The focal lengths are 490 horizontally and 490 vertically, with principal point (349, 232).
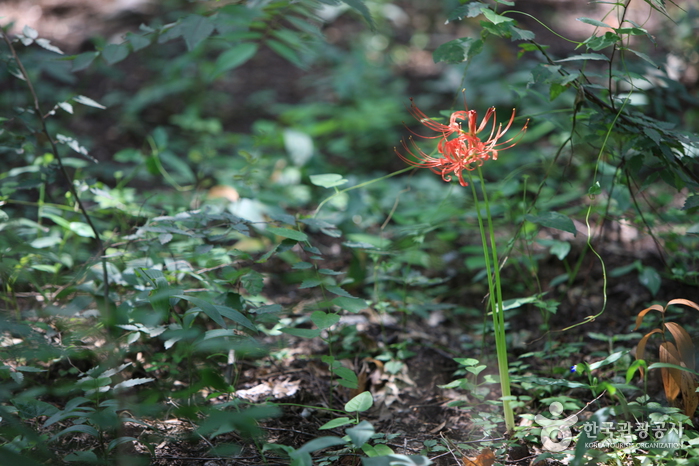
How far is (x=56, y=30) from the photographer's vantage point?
4.82 m

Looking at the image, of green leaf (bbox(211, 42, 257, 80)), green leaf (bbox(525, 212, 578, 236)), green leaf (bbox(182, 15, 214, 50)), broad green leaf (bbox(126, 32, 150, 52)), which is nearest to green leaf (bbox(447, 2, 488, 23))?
green leaf (bbox(525, 212, 578, 236))

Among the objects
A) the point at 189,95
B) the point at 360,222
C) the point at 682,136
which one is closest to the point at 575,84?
the point at 682,136

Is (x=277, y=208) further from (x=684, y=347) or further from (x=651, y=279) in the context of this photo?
(x=684, y=347)

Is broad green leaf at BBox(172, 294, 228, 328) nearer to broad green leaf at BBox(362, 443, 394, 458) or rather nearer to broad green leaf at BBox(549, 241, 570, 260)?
broad green leaf at BBox(362, 443, 394, 458)

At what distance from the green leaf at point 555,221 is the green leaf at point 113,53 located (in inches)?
52.3

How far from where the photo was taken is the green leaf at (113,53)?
1526 mm

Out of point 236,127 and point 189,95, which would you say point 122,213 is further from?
point 189,95

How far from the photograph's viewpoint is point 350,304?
A: 4.35 feet

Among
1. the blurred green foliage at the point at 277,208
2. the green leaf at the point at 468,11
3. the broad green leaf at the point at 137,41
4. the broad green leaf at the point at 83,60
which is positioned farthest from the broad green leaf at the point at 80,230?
the green leaf at the point at 468,11

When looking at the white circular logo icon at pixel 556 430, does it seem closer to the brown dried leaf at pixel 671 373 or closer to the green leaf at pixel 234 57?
the brown dried leaf at pixel 671 373

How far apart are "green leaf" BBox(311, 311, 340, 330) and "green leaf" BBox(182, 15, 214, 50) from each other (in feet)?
2.60

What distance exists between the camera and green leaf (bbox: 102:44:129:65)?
1526 millimetres

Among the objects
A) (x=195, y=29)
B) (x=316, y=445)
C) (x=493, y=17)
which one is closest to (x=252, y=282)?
(x=316, y=445)

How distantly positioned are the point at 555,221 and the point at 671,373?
0.49 m
